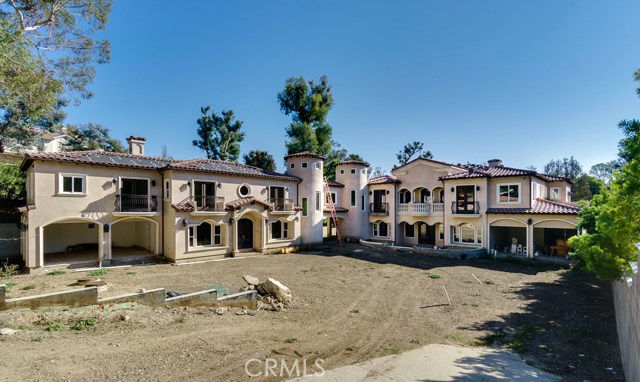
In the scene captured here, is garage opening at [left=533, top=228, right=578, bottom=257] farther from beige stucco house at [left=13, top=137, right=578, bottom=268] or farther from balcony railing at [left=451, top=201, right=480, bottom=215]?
balcony railing at [left=451, top=201, right=480, bottom=215]

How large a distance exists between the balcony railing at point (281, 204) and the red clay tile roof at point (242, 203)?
47.0 inches

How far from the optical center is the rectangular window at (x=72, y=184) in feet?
57.7

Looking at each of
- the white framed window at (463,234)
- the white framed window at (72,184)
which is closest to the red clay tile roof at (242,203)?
the white framed window at (72,184)

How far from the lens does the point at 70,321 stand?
891 cm

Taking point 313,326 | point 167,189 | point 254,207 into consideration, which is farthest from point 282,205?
point 313,326

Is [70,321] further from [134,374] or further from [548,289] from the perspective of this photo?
[548,289]

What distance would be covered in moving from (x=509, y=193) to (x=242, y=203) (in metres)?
20.8

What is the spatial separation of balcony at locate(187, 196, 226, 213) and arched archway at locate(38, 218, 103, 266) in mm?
5526

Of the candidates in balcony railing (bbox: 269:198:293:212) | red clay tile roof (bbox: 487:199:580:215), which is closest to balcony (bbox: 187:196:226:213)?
balcony railing (bbox: 269:198:293:212)

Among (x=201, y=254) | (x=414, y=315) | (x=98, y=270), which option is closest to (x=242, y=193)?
(x=201, y=254)

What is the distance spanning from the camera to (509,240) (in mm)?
27141

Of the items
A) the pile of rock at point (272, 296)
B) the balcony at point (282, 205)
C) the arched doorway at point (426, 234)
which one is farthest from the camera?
the arched doorway at point (426, 234)

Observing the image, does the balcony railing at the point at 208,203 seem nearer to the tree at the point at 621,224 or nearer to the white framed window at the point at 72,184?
the white framed window at the point at 72,184

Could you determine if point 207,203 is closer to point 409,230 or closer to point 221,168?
point 221,168
